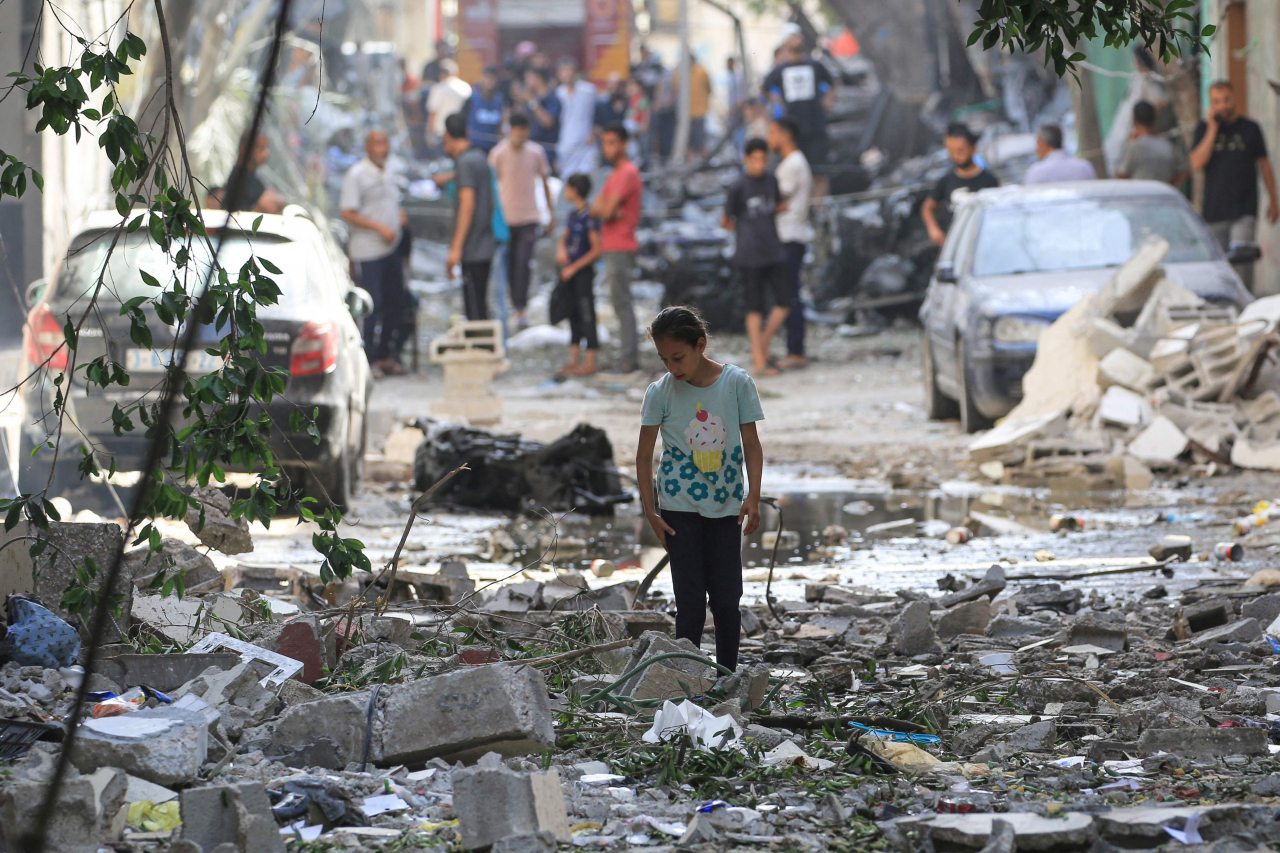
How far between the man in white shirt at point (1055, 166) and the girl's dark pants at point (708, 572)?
10481 millimetres

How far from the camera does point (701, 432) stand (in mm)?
4957

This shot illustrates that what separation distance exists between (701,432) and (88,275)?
16.2ft

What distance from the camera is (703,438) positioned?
496 cm

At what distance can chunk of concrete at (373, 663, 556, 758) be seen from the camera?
13.1 ft

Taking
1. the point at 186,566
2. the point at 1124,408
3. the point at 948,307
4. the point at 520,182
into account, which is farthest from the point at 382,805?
the point at 520,182

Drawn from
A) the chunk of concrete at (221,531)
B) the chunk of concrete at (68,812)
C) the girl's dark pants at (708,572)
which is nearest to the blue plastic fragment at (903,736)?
the girl's dark pants at (708,572)

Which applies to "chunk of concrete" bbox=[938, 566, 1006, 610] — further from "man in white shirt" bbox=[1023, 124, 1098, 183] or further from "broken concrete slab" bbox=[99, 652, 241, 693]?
"man in white shirt" bbox=[1023, 124, 1098, 183]

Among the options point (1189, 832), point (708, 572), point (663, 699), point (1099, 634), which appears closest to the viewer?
point (1189, 832)

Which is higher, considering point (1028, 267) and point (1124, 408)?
point (1028, 267)

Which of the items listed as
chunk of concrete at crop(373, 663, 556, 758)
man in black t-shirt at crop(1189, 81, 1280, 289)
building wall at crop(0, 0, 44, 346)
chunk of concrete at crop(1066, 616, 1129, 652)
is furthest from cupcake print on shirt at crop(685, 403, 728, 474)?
man in black t-shirt at crop(1189, 81, 1280, 289)

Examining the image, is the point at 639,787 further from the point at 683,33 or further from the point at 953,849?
the point at 683,33

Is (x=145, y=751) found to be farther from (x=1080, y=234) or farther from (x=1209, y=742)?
(x=1080, y=234)

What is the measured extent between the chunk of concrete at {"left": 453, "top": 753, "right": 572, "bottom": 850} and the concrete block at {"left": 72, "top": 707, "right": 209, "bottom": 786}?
0.76 meters

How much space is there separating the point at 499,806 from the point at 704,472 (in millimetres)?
1795
